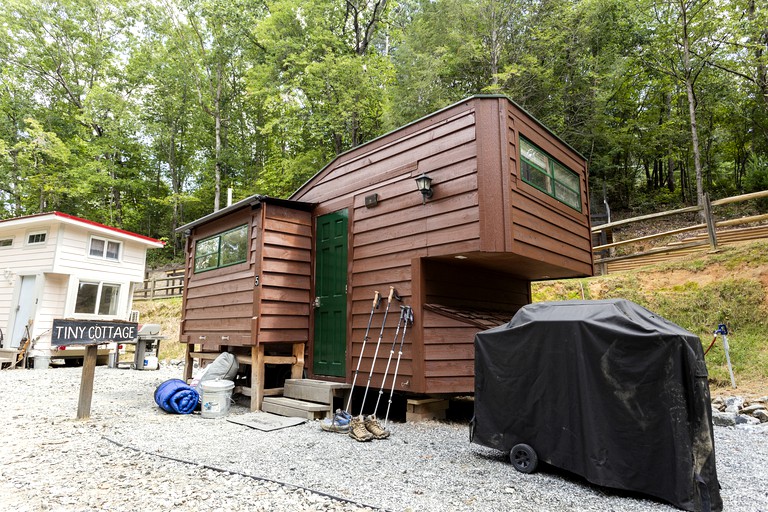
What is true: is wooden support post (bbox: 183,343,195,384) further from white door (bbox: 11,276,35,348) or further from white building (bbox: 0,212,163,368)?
white door (bbox: 11,276,35,348)

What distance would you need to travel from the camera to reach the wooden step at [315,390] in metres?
6.21

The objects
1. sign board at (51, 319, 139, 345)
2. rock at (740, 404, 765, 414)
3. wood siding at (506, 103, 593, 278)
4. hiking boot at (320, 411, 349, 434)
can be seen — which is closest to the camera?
hiking boot at (320, 411, 349, 434)

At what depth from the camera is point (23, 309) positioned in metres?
12.8

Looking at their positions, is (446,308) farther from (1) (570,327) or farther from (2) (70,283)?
(2) (70,283)

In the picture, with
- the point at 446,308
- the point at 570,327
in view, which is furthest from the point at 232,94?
the point at 570,327

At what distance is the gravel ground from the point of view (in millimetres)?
3109

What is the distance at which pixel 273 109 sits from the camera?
1711 cm

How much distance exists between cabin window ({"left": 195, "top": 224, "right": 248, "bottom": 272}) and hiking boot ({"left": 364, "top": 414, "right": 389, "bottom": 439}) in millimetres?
3746

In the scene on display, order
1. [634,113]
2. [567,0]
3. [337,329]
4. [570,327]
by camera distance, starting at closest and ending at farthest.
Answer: [570,327]
[337,329]
[567,0]
[634,113]

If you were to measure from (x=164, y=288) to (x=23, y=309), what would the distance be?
17.1ft

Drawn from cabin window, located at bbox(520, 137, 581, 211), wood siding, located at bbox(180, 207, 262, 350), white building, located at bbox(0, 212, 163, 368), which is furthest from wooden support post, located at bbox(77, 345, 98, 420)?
white building, located at bbox(0, 212, 163, 368)

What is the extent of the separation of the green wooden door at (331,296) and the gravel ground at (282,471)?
139 centimetres

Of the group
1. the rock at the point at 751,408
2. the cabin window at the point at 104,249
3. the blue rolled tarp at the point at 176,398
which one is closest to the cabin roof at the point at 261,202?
the blue rolled tarp at the point at 176,398

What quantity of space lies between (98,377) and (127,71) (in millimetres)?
18619
